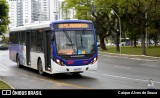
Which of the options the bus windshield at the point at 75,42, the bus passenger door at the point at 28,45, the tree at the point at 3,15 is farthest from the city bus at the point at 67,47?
the bus passenger door at the point at 28,45

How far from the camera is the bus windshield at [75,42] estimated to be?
712 inches

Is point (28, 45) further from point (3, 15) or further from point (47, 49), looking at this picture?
point (3, 15)

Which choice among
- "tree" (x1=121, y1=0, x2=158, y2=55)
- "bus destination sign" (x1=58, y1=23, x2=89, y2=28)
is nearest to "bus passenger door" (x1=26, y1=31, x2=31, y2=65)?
"bus destination sign" (x1=58, y1=23, x2=89, y2=28)

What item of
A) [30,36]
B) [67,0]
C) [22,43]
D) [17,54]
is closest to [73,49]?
[30,36]

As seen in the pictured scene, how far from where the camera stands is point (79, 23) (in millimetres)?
18688

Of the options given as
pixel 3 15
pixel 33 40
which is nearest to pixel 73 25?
pixel 3 15

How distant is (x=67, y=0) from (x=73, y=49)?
159ft

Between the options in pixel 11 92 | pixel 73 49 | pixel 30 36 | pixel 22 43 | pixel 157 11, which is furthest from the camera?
pixel 157 11

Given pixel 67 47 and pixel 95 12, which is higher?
pixel 95 12

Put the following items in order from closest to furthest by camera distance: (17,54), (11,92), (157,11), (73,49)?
(11,92) < (73,49) < (17,54) < (157,11)

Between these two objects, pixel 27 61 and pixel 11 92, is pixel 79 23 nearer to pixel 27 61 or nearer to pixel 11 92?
pixel 27 61

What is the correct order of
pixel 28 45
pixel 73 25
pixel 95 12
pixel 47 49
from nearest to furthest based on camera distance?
pixel 73 25
pixel 47 49
pixel 28 45
pixel 95 12

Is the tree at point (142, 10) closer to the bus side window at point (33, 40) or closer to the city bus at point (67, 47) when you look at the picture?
the bus side window at point (33, 40)

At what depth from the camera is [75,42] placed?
18.2m
